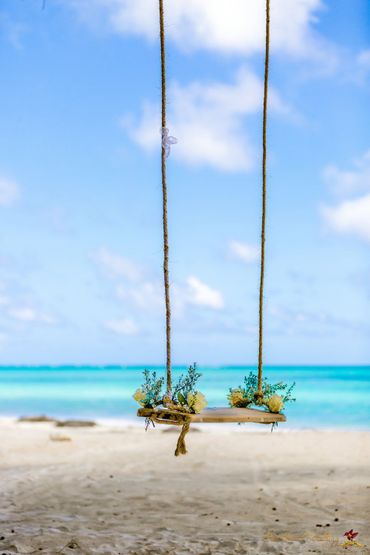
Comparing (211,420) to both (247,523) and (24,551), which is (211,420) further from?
(247,523)

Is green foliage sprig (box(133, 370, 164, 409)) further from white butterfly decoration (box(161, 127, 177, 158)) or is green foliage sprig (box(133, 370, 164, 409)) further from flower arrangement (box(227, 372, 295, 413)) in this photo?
white butterfly decoration (box(161, 127, 177, 158))

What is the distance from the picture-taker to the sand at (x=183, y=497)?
4.94 meters

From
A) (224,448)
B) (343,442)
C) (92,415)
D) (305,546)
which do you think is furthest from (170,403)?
(92,415)

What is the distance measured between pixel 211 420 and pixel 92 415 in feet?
66.6

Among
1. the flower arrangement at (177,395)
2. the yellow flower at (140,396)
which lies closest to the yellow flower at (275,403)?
the flower arrangement at (177,395)

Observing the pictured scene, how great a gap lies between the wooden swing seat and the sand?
47.7 inches

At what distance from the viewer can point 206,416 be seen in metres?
3.74

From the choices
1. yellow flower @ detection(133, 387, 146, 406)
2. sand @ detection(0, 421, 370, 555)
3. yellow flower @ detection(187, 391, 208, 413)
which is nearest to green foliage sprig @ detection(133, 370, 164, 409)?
yellow flower @ detection(133, 387, 146, 406)

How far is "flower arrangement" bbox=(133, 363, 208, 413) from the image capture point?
12.4ft

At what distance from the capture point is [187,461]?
900 centimetres

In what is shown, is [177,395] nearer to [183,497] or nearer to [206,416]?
[206,416]

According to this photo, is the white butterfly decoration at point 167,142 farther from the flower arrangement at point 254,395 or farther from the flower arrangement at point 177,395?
the flower arrangement at point 254,395

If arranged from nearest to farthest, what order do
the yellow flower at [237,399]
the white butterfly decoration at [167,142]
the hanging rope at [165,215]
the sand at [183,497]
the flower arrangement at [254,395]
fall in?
1. the hanging rope at [165,215]
2. the white butterfly decoration at [167,142]
3. the flower arrangement at [254,395]
4. the yellow flower at [237,399]
5. the sand at [183,497]

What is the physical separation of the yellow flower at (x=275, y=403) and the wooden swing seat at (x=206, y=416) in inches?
3.7
